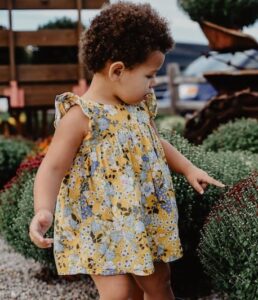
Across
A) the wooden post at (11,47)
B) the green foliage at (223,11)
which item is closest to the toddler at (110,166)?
the green foliage at (223,11)

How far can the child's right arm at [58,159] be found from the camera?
2646 millimetres

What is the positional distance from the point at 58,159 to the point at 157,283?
70 centimetres

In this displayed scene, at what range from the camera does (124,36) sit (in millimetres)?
2766

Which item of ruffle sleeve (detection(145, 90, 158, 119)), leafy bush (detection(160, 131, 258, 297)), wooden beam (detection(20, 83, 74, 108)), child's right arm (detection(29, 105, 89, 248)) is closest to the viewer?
child's right arm (detection(29, 105, 89, 248))

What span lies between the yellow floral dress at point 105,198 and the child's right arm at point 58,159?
0.03 meters

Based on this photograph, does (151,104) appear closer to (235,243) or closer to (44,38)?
(235,243)

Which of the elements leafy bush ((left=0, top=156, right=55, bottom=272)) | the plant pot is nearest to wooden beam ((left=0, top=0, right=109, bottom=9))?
the plant pot

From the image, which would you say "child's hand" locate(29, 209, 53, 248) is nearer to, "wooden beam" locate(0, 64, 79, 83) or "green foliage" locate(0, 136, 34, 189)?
"green foliage" locate(0, 136, 34, 189)

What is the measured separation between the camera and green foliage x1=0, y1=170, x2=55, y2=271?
4.41 m

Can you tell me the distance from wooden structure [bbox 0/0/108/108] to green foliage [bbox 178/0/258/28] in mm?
1762

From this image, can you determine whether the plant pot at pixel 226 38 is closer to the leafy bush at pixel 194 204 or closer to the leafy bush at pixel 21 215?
the leafy bush at pixel 21 215

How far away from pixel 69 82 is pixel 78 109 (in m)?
7.28

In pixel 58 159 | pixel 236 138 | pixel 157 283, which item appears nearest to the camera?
pixel 58 159

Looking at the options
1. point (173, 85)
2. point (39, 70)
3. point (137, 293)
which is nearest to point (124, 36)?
point (137, 293)
